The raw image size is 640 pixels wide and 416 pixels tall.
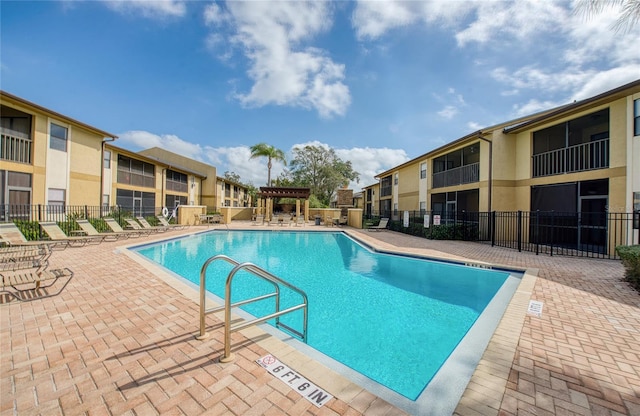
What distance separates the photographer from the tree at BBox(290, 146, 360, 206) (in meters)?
43.3

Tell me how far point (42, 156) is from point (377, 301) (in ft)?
58.3

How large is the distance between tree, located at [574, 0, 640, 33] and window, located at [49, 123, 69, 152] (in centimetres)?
2084

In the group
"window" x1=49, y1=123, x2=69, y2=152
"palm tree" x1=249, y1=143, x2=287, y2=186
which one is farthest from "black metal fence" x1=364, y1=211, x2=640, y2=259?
"palm tree" x1=249, y1=143, x2=287, y2=186

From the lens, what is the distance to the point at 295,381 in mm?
2516

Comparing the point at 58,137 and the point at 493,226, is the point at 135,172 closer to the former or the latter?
the point at 58,137

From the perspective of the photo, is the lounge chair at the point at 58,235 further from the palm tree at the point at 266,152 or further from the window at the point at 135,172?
the palm tree at the point at 266,152

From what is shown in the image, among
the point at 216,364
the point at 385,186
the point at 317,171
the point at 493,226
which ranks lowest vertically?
the point at 216,364

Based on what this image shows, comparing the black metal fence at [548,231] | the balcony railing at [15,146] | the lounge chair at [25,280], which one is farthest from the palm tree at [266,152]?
the lounge chair at [25,280]

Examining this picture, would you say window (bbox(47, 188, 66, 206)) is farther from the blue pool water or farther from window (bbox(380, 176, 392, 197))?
window (bbox(380, 176, 392, 197))

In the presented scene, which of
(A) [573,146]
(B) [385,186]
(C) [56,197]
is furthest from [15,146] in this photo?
(B) [385,186]

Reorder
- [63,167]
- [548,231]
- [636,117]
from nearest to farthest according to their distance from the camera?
[636,117]
[548,231]
[63,167]

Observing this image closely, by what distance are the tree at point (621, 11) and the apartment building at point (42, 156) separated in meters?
19.1

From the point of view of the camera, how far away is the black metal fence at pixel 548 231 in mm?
9805

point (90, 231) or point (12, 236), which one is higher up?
point (12, 236)
